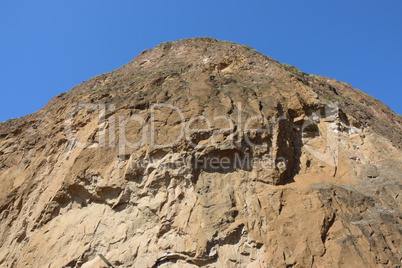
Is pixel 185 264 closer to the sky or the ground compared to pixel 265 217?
closer to the ground

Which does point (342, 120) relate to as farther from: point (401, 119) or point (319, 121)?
point (401, 119)

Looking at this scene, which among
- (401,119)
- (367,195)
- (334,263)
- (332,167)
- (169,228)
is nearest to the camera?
(334,263)

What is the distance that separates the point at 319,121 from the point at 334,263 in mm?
7162

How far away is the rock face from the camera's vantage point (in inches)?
418

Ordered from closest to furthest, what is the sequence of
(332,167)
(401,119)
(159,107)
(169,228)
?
(169,228) < (332,167) < (159,107) < (401,119)

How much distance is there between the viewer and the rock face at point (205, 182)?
34.8ft

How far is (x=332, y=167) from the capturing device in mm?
13594

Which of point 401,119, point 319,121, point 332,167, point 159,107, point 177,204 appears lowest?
point 177,204

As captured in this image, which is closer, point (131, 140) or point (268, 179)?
point (268, 179)

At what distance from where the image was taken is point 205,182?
39.7 feet

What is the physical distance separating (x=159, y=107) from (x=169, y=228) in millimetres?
5818

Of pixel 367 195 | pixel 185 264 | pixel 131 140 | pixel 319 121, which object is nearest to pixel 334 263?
pixel 367 195

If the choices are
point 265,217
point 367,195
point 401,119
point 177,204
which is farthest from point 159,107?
point 401,119

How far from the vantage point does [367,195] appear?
1220 centimetres
